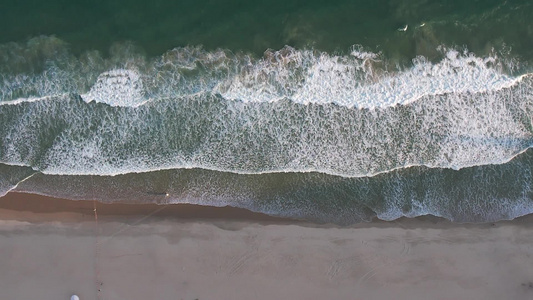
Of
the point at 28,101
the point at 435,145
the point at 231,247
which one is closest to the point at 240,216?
the point at 231,247

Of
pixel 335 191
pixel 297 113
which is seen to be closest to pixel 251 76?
pixel 297 113

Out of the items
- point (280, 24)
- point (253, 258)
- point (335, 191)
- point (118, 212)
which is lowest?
point (253, 258)

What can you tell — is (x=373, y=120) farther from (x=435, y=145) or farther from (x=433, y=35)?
→ (x=433, y=35)

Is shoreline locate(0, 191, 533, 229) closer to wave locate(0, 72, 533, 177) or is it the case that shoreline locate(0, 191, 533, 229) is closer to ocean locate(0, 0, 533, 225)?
ocean locate(0, 0, 533, 225)

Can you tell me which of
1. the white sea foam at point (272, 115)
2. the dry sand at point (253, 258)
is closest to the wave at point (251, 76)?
the white sea foam at point (272, 115)

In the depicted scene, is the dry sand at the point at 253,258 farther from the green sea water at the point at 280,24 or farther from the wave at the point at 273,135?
the green sea water at the point at 280,24

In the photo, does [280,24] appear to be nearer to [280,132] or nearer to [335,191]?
[280,132]

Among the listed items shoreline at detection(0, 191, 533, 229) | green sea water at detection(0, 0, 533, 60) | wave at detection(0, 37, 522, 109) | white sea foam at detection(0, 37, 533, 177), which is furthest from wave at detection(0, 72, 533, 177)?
green sea water at detection(0, 0, 533, 60)
